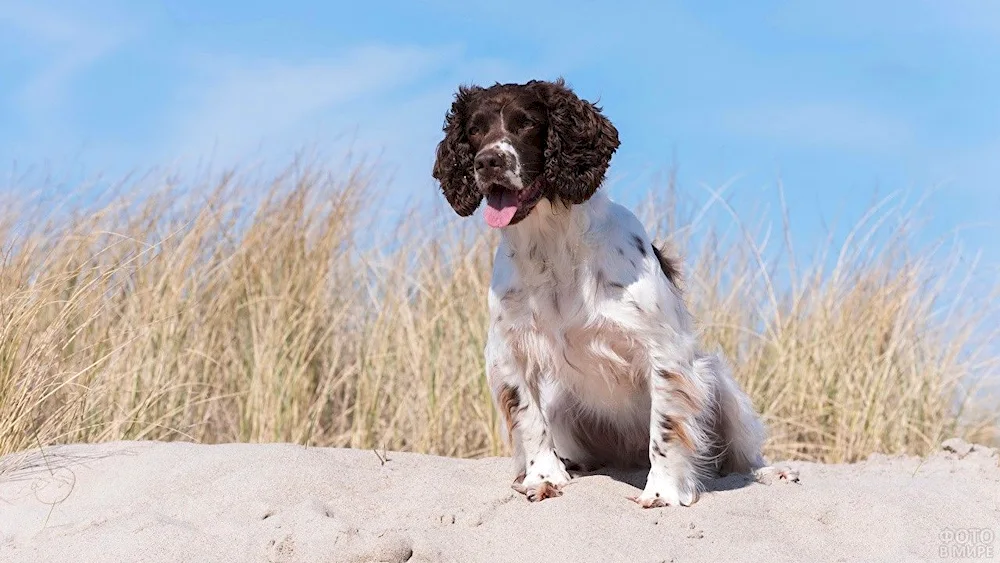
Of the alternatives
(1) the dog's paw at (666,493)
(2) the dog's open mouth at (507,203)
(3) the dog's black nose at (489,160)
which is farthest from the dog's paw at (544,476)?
(3) the dog's black nose at (489,160)

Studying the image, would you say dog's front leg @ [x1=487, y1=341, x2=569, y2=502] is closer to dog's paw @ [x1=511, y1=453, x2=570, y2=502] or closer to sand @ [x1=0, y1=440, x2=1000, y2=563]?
dog's paw @ [x1=511, y1=453, x2=570, y2=502]

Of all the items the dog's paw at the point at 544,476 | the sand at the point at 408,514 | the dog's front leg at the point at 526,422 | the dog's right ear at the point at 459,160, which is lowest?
the sand at the point at 408,514

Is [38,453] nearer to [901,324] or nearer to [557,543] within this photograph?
[557,543]

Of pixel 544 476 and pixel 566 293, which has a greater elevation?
pixel 566 293

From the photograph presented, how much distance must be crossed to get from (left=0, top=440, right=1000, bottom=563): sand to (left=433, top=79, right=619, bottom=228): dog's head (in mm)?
1216

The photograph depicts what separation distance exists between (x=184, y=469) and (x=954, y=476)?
4.05 meters

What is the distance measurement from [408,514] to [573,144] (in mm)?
1666

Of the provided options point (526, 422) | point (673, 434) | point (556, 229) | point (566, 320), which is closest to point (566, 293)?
point (566, 320)

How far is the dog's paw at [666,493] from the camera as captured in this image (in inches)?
183

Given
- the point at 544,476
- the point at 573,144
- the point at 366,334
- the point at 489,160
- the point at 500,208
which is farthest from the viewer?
the point at 366,334

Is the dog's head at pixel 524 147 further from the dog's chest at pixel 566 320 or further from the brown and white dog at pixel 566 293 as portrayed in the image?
the dog's chest at pixel 566 320

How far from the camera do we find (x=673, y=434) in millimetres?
4723

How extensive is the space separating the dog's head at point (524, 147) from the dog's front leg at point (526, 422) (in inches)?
28.6

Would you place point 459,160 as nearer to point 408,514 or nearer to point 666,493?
point 408,514
